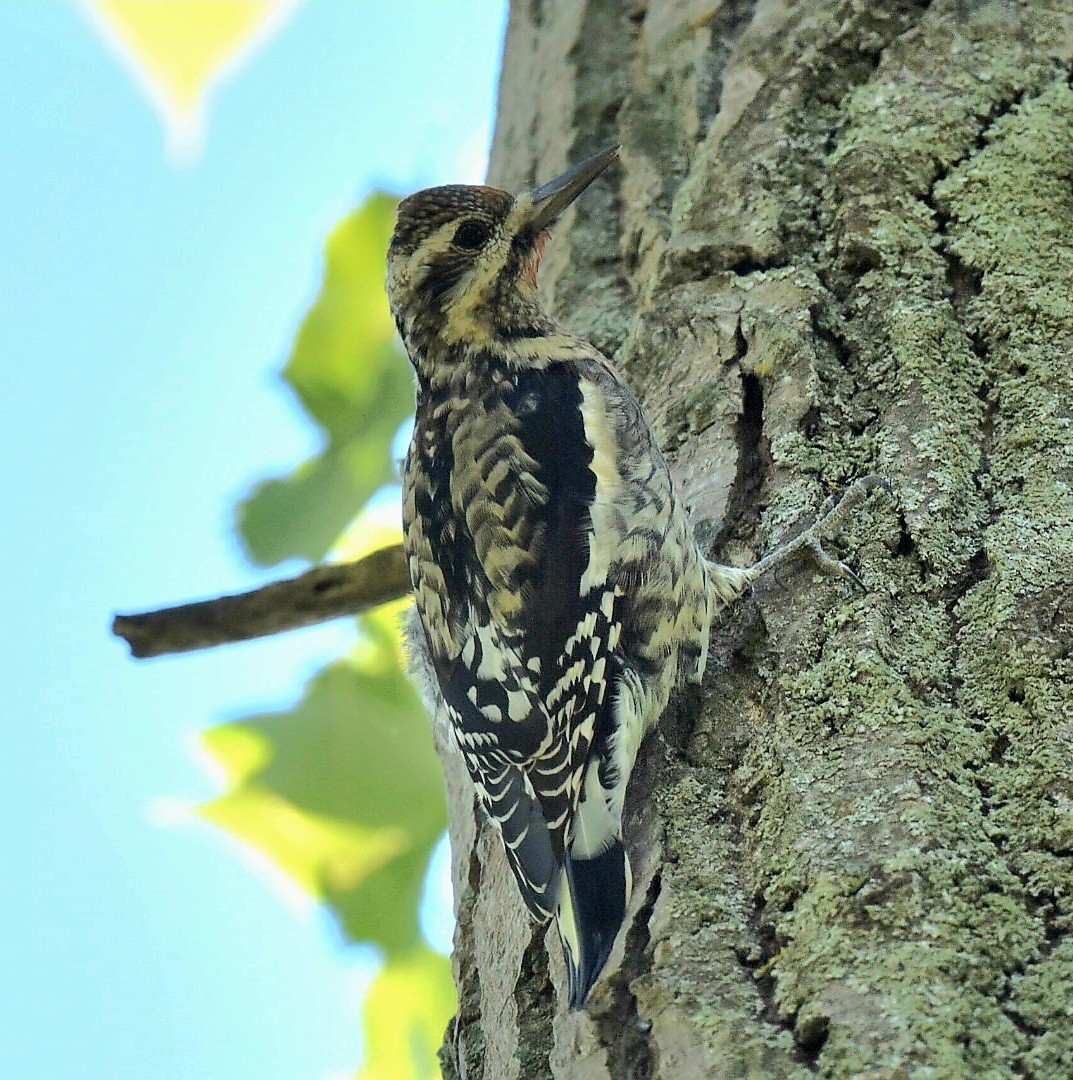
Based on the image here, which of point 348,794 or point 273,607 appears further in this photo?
point 348,794

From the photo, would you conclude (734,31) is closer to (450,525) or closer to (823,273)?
(823,273)

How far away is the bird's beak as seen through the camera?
2.63m

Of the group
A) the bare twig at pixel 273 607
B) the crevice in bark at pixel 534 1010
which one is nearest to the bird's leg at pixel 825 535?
the crevice in bark at pixel 534 1010

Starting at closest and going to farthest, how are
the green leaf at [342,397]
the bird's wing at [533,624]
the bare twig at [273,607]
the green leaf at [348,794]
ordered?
the bird's wing at [533,624]
the bare twig at [273,607]
the green leaf at [348,794]
the green leaf at [342,397]

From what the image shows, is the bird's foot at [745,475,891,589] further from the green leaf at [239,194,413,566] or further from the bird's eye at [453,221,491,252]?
the green leaf at [239,194,413,566]

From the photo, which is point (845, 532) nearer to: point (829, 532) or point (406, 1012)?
point (829, 532)

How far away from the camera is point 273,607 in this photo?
259cm

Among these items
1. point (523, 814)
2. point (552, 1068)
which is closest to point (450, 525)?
point (523, 814)

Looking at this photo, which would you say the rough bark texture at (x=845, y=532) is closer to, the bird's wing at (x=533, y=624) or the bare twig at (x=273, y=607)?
the bird's wing at (x=533, y=624)

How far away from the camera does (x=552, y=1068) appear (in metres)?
1.61

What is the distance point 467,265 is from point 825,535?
4.04ft

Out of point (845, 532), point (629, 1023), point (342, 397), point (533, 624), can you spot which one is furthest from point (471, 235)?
point (629, 1023)

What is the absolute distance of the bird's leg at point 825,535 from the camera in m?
1.89

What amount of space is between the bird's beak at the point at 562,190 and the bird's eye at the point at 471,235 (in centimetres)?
12
